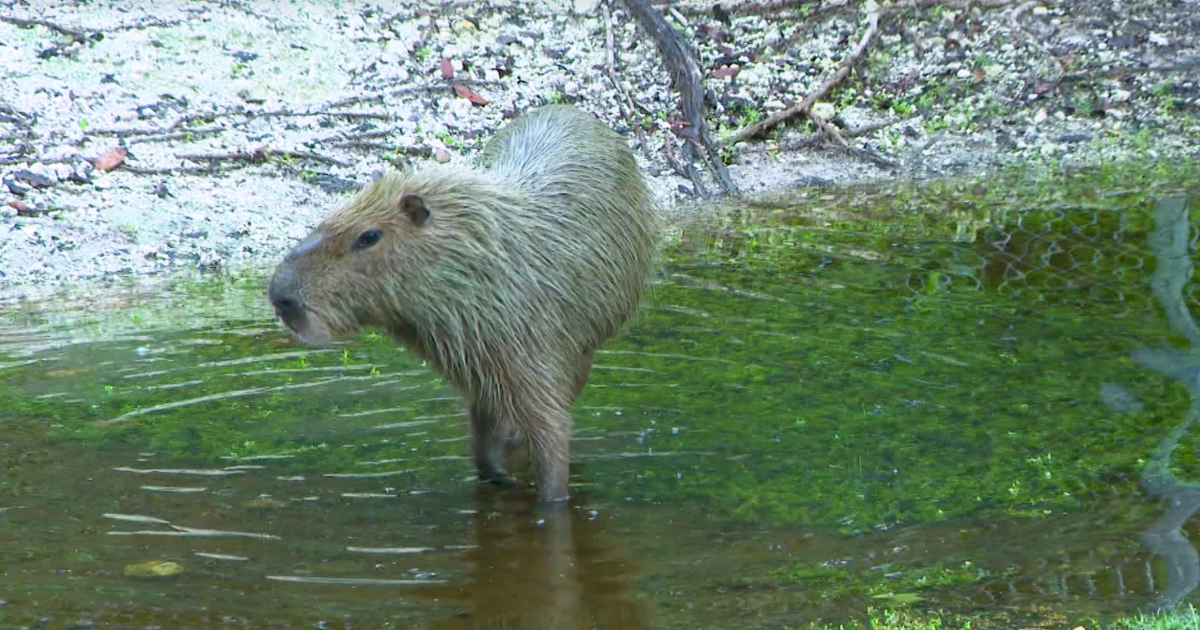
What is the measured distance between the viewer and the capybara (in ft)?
16.4

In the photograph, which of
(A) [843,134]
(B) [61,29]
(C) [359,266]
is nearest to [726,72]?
(A) [843,134]

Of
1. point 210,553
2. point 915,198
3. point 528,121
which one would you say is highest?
point 528,121

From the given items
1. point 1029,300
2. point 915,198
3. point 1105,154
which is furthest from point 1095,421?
point 1105,154

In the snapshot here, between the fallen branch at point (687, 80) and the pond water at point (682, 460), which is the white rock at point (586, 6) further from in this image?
the pond water at point (682, 460)

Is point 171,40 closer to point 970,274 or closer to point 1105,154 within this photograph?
point 970,274

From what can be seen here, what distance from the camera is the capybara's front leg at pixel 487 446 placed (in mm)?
5461

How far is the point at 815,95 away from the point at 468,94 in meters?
2.71

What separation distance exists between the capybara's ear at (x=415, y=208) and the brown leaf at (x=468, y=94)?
6.11 m

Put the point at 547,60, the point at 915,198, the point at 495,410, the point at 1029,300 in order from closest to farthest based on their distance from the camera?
the point at 495,410, the point at 1029,300, the point at 915,198, the point at 547,60

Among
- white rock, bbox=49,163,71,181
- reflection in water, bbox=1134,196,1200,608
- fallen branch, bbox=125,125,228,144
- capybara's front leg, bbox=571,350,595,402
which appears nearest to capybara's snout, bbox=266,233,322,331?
capybara's front leg, bbox=571,350,595,402

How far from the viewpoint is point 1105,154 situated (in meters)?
11.3

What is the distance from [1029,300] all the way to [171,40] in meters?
6.70

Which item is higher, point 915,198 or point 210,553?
point 915,198

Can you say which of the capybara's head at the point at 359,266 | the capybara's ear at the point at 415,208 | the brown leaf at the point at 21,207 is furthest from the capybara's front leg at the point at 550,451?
the brown leaf at the point at 21,207
